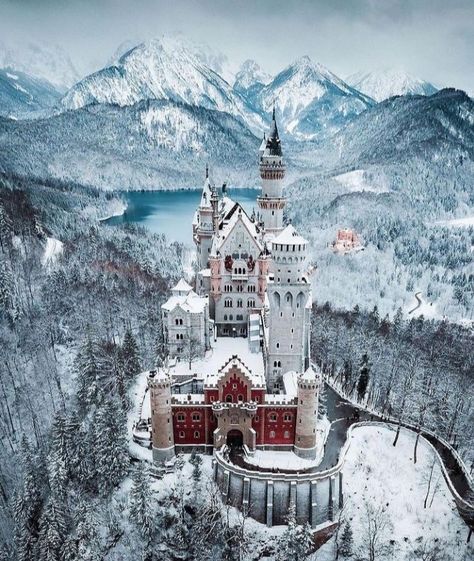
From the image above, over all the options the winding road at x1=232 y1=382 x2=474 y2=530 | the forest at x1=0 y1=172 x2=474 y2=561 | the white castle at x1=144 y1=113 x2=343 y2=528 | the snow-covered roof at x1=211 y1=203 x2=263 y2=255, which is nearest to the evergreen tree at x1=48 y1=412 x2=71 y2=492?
the forest at x1=0 y1=172 x2=474 y2=561

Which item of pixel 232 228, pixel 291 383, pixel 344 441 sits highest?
pixel 232 228

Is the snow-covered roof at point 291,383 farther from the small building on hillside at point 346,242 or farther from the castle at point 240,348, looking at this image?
the small building on hillside at point 346,242

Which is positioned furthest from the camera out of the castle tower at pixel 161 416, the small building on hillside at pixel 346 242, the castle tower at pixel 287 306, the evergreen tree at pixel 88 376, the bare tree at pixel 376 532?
the small building on hillside at pixel 346 242

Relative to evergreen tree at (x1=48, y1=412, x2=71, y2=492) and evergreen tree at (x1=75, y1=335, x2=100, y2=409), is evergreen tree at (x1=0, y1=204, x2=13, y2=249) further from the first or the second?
evergreen tree at (x1=48, y1=412, x2=71, y2=492)

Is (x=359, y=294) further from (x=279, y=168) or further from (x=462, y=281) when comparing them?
(x=279, y=168)

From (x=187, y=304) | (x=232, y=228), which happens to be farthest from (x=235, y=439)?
(x=232, y=228)

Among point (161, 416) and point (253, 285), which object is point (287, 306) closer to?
point (253, 285)

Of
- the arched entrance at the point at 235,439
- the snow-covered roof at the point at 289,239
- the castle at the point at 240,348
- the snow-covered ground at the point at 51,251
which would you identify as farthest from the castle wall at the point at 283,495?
the snow-covered ground at the point at 51,251
